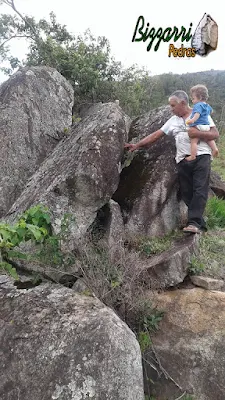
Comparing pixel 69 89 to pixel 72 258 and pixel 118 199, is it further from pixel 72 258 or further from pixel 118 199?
pixel 72 258

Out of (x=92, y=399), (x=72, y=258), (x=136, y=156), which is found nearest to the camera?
(x=92, y=399)

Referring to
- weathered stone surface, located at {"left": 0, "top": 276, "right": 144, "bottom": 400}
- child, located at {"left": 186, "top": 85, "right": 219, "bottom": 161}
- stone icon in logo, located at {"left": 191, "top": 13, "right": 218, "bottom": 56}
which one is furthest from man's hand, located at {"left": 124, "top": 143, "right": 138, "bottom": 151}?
weathered stone surface, located at {"left": 0, "top": 276, "right": 144, "bottom": 400}

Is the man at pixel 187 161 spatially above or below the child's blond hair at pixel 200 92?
below

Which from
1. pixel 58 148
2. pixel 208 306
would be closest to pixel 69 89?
pixel 58 148

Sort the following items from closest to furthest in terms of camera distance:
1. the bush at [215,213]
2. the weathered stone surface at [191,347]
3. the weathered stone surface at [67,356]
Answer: the weathered stone surface at [67,356] → the weathered stone surface at [191,347] → the bush at [215,213]

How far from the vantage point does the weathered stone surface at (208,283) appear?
187 inches

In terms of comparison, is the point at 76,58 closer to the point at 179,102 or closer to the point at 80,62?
the point at 80,62

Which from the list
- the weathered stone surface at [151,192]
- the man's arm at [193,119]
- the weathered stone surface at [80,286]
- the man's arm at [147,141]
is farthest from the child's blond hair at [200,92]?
the weathered stone surface at [80,286]

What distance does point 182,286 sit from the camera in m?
4.88

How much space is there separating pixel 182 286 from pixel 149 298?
529 millimetres

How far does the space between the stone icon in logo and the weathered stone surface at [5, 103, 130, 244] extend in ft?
8.91

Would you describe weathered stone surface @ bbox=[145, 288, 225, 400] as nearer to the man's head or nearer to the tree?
the man's head

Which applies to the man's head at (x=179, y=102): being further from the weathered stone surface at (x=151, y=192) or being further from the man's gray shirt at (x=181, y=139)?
the weathered stone surface at (x=151, y=192)

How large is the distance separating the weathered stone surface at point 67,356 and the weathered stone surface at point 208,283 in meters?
1.72
